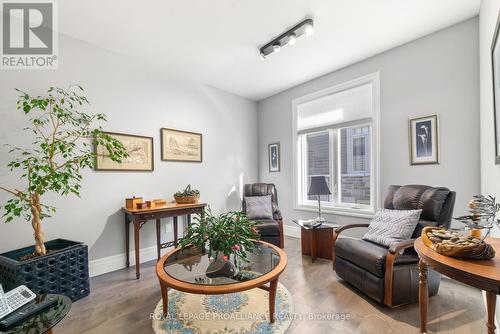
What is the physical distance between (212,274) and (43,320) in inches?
36.8

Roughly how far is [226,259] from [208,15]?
2.32 metres

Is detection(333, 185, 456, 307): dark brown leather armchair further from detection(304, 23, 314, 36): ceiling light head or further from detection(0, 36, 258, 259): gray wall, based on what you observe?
detection(0, 36, 258, 259): gray wall

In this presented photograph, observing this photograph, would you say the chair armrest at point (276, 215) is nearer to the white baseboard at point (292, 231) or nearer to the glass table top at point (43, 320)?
the white baseboard at point (292, 231)

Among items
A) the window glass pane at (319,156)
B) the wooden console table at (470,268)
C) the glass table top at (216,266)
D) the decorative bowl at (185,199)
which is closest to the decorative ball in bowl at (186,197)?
the decorative bowl at (185,199)

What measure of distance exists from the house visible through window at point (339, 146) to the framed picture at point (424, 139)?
1.59 ft

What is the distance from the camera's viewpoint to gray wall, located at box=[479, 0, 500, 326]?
5.47 ft

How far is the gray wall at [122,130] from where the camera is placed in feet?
7.57

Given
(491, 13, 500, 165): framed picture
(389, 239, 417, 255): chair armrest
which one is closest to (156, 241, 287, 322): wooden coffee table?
(389, 239, 417, 255): chair armrest

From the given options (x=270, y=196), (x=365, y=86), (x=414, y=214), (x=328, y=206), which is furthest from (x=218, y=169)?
(x=414, y=214)

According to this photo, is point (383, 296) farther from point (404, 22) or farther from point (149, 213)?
point (404, 22)

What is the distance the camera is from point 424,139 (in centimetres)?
269

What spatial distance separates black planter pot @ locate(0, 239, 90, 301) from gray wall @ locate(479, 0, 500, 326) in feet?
11.3

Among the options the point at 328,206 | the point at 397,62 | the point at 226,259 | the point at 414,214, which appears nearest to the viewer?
the point at 226,259

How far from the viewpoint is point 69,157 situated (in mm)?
2543
